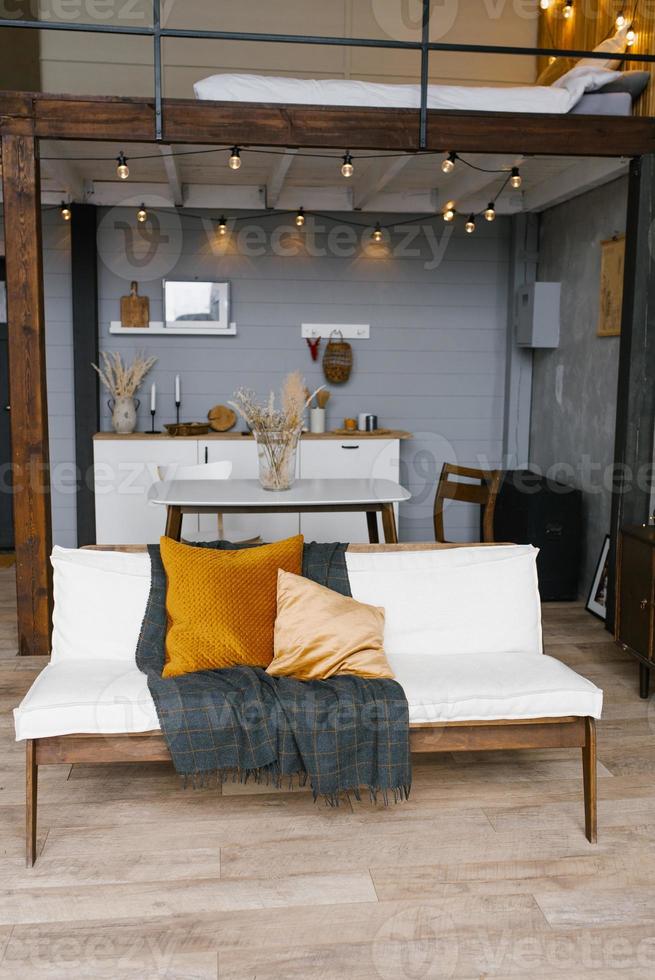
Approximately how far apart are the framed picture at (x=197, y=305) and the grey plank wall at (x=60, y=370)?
75cm

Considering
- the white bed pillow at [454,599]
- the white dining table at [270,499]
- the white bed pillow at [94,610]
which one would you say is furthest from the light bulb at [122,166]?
the white bed pillow at [454,599]

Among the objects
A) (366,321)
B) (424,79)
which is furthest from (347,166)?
(366,321)

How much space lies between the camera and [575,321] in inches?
239

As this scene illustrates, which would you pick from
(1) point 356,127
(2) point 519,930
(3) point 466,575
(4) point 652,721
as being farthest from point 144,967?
(1) point 356,127

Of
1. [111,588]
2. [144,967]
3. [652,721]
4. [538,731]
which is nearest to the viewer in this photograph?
[144,967]

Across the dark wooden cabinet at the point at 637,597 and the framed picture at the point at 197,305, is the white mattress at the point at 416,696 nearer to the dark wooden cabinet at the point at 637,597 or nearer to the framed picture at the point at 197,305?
the dark wooden cabinet at the point at 637,597

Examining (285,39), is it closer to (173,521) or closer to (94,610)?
(173,521)

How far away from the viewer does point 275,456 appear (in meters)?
4.70

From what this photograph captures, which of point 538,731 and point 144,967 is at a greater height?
point 538,731

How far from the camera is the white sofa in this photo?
274 cm

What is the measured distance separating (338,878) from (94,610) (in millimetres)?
1245

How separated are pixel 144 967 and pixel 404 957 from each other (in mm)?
656

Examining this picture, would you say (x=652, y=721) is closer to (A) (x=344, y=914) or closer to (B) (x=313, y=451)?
(A) (x=344, y=914)

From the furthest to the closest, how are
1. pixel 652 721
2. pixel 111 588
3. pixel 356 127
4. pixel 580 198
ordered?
pixel 580 198, pixel 356 127, pixel 652 721, pixel 111 588
